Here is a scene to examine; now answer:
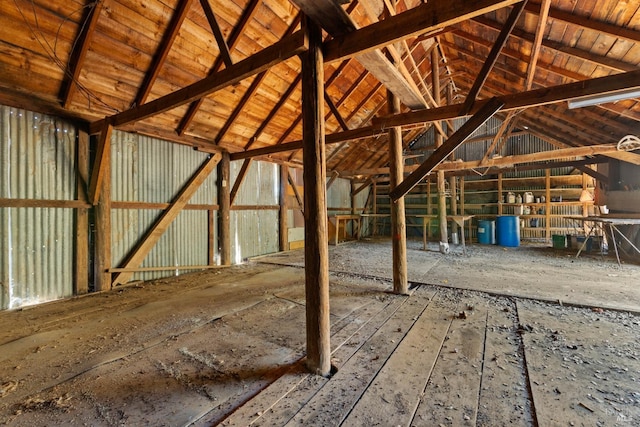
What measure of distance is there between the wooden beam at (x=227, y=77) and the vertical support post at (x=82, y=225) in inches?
13.6

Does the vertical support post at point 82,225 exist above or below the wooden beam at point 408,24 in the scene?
below

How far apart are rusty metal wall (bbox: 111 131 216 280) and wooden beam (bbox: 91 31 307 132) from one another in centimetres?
73

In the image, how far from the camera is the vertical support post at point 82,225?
3.80m

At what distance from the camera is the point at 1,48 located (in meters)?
2.80

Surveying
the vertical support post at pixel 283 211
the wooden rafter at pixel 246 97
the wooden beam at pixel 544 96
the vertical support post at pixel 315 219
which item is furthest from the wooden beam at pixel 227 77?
the vertical support post at pixel 283 211

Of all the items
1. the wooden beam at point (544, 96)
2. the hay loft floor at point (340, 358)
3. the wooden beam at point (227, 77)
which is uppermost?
the wooden beam at point (227, 77)

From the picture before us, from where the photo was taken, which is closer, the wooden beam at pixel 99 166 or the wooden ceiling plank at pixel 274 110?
the wooden beam at pixel 99 166

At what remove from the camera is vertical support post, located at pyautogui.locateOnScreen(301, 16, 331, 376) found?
192 cm

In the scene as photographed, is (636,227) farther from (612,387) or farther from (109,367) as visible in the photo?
(109,367)

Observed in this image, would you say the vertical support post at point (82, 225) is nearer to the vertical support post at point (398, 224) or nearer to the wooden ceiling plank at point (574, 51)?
the vertical support post at point (398, 224)

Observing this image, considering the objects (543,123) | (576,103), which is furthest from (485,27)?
(543,123)

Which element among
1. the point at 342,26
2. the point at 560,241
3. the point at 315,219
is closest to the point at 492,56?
the point at 342,26

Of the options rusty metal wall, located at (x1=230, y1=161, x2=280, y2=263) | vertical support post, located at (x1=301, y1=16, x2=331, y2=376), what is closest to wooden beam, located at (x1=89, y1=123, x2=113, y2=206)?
rusty metal wall, located at (x1=230, y1=161, x2=280, y2=263)

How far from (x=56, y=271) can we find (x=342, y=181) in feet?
29.2
